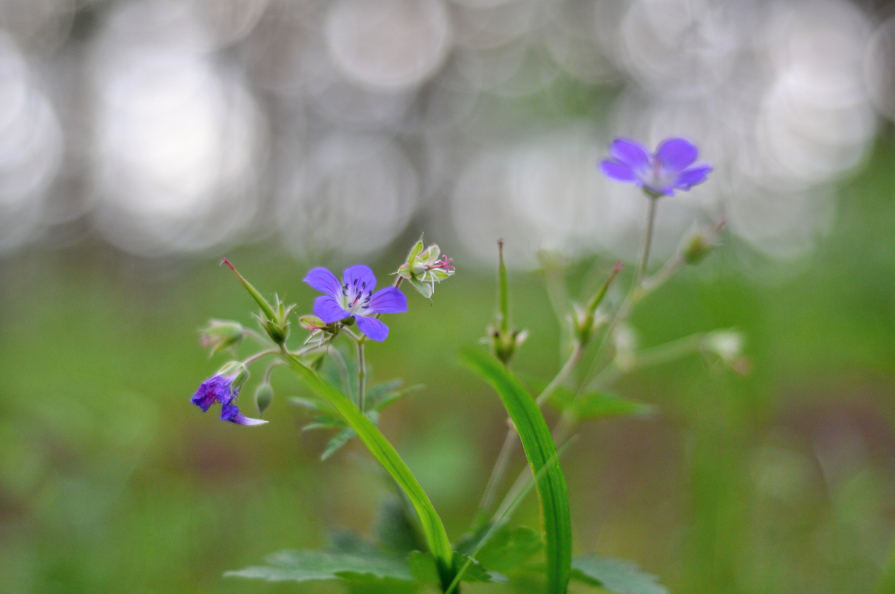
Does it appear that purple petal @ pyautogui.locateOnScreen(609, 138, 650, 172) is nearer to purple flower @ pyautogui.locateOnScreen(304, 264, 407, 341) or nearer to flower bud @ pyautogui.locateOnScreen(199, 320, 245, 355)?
purple flower @ pyautogui.locateOnScreen(304, 264, 407, 341)

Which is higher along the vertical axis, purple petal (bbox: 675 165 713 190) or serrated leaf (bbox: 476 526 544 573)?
purple petal (bbox: 675 165 713 190)

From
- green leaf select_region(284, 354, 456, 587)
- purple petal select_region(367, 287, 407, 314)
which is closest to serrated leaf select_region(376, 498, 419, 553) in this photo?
green leaf select_region(284, 354, 456, 587)

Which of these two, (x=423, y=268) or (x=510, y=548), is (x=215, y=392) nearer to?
(x=423, y=268)

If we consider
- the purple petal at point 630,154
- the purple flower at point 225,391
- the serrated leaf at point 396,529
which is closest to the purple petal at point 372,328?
the purple flower at point 225,391

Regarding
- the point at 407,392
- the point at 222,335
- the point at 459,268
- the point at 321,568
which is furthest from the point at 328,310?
the point at 459,268

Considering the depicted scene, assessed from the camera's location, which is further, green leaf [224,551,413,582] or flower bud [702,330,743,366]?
flower bud [702,330,743,366]

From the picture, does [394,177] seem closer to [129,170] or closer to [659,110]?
[129,170]

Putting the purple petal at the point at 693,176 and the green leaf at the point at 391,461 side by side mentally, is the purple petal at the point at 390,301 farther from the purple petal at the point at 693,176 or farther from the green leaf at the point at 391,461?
the purple petal at the point at 693,176
